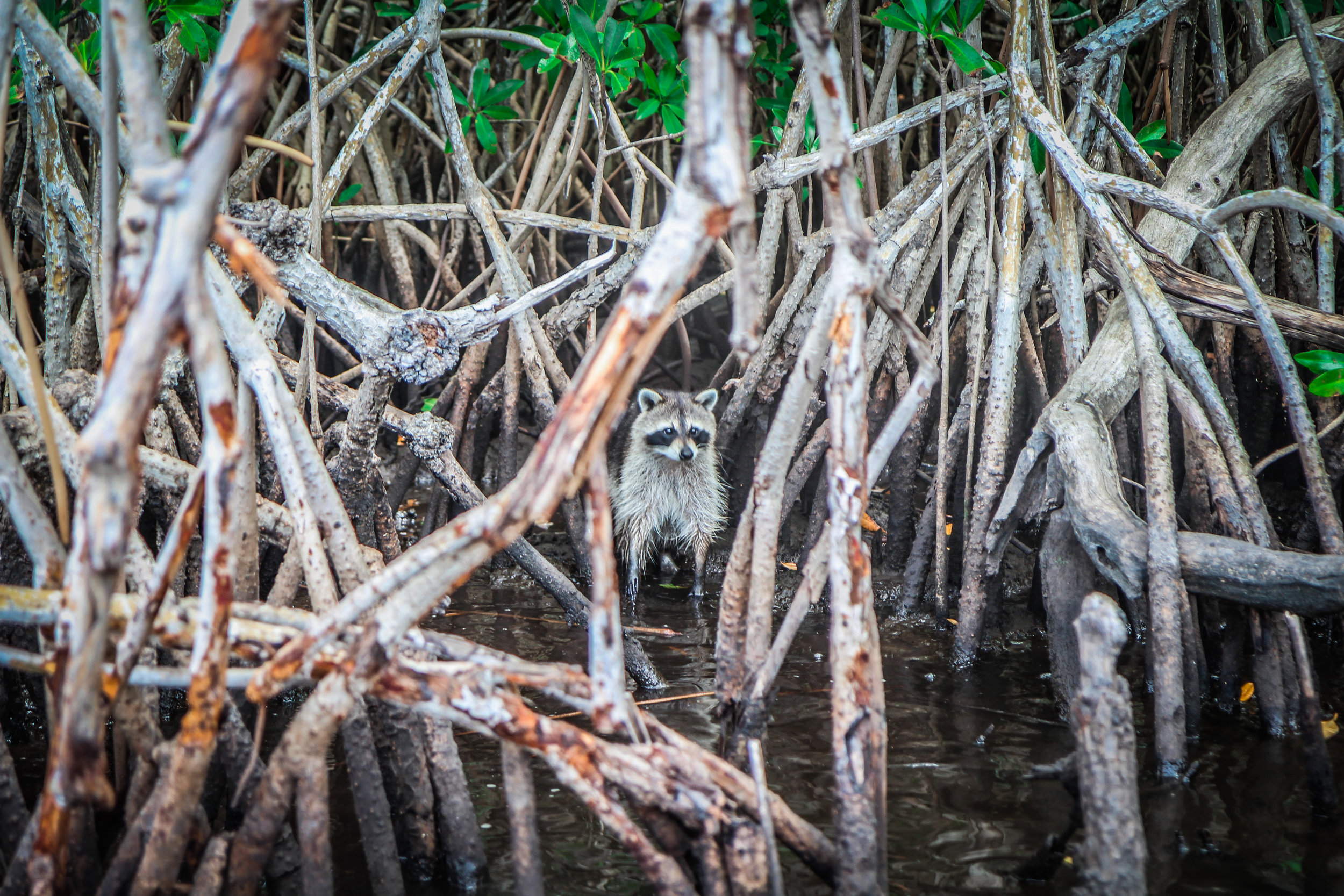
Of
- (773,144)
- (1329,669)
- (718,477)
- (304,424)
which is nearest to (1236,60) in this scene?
(773,144)

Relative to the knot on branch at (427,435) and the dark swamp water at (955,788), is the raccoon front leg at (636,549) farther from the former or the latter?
the knot on branch at (427,435)

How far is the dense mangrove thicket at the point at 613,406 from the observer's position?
159 centimetres

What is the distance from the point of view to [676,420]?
5367 millimetres

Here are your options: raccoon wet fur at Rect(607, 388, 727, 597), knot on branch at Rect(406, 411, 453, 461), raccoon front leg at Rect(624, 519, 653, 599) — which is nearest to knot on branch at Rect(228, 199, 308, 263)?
knot on branch at Rect(406, 411, 453, 461)

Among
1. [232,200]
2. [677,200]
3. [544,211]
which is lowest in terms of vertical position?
[677,200]

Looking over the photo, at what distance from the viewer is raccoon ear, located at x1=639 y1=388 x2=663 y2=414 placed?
18.1ft

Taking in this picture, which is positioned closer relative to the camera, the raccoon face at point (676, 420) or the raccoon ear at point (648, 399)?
→ the raccoon face at point (676, 420)

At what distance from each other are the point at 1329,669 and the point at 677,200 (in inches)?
146

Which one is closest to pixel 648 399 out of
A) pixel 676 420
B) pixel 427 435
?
pixel 676 420

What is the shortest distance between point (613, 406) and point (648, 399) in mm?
3976

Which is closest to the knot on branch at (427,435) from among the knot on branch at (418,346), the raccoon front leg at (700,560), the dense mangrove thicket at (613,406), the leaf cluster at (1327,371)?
the dense mangrove thicket at (613,406)

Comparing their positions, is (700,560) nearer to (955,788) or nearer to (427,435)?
(427,435)

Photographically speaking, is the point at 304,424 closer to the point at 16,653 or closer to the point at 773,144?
the point at 16,653

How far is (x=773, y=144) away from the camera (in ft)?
16.4
